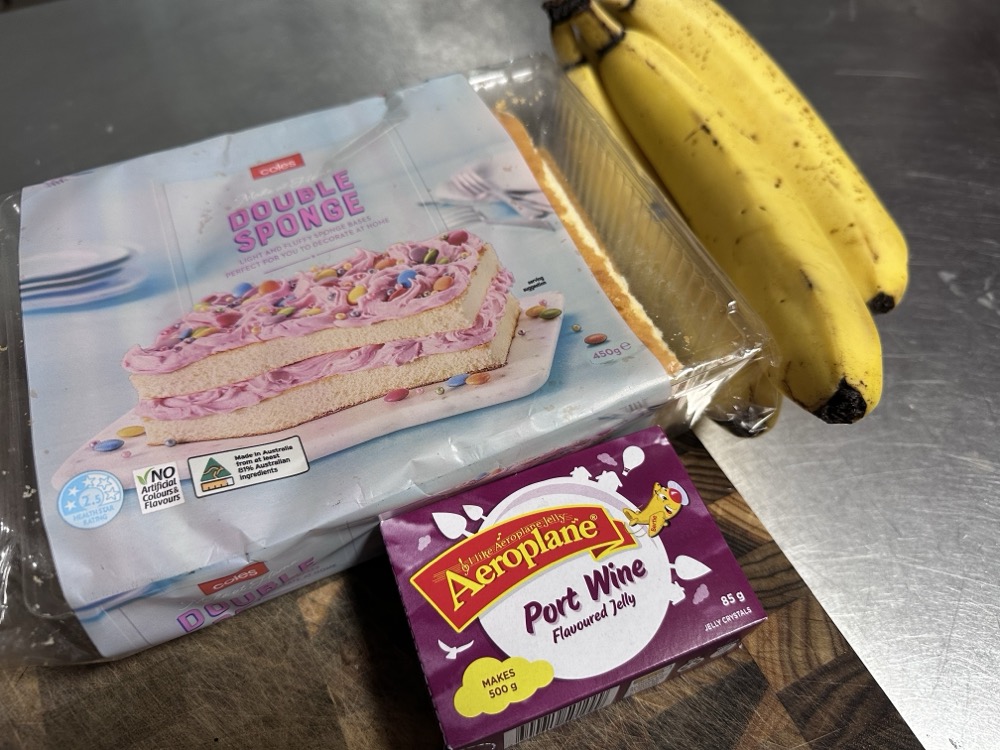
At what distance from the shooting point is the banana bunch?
84cm

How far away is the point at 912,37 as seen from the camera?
58.1 inches

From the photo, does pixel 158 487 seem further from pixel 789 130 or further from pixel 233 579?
pixel 789 130

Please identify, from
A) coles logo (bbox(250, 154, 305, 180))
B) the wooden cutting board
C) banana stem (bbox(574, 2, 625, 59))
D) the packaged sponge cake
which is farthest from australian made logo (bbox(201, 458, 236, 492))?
banana stem (bbox(574, 2, 625, 59))

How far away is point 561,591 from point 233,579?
36cm

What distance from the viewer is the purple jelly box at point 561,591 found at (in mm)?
734

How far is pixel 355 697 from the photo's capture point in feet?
2.69

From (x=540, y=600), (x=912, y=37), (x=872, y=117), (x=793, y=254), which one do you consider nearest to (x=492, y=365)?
(x=540, y=600)

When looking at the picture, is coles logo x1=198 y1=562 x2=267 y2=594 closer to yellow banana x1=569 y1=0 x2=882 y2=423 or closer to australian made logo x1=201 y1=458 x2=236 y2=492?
australian made logo x1=201 y1=458 x2=236 y2=492

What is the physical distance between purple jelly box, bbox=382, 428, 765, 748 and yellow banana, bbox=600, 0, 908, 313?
0.38 m

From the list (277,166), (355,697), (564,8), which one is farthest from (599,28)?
(355,697)

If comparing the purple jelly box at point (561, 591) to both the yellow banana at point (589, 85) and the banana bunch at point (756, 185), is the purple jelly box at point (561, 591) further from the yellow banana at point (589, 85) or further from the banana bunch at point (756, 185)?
the yellow banana at point (589, 85)

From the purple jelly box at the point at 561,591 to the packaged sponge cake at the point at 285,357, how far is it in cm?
5

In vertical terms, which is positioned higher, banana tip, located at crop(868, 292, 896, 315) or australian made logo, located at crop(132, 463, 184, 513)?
australian made logo, located at crop(132, 463, 184, 513)

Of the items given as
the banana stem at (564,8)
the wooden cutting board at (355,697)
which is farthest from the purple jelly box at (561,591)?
the banana stem at (564,8)
